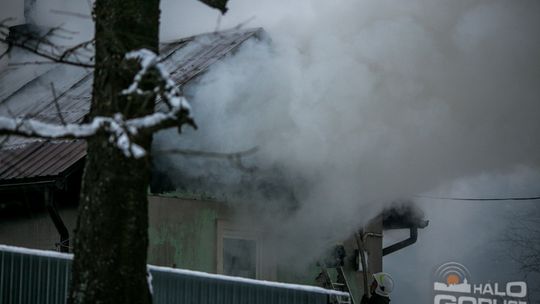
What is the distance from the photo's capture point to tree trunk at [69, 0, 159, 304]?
18.9 ft

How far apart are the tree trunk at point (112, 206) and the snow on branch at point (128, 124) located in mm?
76

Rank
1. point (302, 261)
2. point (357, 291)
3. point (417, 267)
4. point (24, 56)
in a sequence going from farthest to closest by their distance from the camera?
point (417, 267) < point (24, 56) < point (357, 291) < point (302, 261)

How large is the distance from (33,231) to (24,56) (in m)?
4.44

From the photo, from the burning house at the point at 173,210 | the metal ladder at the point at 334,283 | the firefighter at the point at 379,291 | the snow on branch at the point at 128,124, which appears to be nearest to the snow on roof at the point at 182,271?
the burning house at the point at 173,210

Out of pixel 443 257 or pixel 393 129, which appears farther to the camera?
pixel 443 257

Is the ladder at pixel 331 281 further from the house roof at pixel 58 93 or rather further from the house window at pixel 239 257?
the house roof at pixel 58 93

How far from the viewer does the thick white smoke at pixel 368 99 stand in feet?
40.4

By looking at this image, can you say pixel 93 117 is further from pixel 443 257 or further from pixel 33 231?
pixel 443 257

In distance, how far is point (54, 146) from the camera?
38.6 ft

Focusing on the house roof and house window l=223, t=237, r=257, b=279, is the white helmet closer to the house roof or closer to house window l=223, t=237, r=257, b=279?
house window l=223, t=237, r=257, b=279

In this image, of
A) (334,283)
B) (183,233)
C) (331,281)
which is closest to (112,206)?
(183,233)

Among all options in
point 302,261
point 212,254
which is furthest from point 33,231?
point 302,261

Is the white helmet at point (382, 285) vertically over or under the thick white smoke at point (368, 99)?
under

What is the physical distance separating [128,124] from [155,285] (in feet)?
10.2
